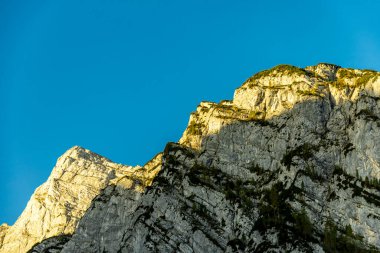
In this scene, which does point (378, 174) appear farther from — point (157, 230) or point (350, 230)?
point (157, 230)

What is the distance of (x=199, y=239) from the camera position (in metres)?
192

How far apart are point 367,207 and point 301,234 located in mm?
22218

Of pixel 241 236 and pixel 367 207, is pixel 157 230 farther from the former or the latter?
pixel 367 207

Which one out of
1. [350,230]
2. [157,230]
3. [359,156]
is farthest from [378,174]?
[157,230]

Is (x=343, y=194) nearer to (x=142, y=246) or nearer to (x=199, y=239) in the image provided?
(x=199, y=239)

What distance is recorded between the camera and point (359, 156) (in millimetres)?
198250

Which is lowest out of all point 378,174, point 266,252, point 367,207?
point 266,252

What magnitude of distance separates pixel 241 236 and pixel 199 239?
1367cm

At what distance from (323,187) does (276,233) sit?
24.8 m

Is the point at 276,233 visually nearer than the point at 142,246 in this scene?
Yes

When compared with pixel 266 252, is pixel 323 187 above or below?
above

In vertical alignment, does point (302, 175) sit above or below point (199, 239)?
above

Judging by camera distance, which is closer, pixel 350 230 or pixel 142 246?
pixel 350 230

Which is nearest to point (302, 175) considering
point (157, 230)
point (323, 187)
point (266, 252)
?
point (323, 187)
